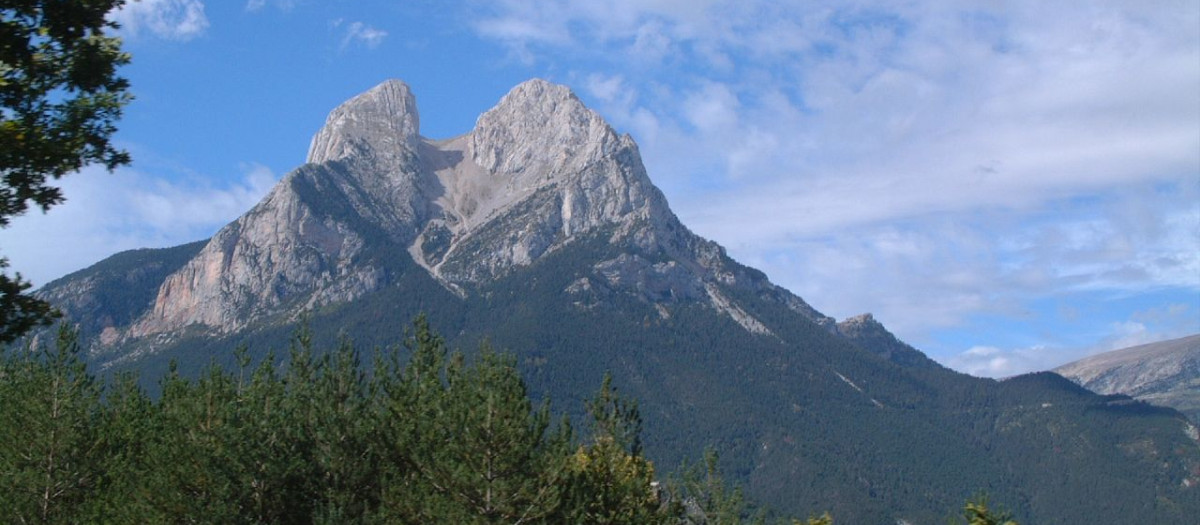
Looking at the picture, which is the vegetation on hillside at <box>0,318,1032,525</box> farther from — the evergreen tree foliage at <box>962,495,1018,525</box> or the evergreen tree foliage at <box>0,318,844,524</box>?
the evergreen tree foliage at <box>962,495,1018,525</box>

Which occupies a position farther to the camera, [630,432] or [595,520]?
[630,432]

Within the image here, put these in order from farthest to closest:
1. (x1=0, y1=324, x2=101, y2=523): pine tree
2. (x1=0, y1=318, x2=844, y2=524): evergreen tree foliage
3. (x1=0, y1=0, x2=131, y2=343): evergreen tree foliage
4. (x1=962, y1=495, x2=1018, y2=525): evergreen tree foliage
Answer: (x1=0, y1=324, x2=101, y2=523): pine tree
(x1=0, y1=318, x2=844, y2=524): evergreen tree foliage
(x1=962, y1=495, x2=1018, y2=525): evergreen tree foliage
(x1=0, y1=0, x2=131, y2=343): evergreen tree foliage

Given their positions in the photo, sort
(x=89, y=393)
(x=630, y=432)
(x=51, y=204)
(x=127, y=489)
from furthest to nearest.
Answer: (x=630, y=432)
(x=89, y=393)
(x=127, y=489)
(x=51, y=204)

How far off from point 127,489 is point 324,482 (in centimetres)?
752

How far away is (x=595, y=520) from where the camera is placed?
41.3 metres

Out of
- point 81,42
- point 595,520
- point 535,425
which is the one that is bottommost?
point 595,520

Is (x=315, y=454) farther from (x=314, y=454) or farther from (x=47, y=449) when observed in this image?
(x=47, y=449)

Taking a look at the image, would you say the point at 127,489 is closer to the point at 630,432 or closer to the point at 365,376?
the point at 365,376

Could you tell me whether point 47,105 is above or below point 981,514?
above

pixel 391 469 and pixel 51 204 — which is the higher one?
pixel 51 204

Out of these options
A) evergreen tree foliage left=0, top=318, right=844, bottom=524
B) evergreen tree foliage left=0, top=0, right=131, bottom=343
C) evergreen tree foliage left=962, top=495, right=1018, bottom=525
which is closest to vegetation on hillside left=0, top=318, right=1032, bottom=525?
evergreen tree foliage left=0, top=318, right=844, bottom=524

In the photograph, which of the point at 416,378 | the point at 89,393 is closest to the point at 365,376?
the point at 416,378

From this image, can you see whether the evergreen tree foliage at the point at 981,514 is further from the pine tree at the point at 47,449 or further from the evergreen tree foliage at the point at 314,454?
the pine tree at the point at 47,449

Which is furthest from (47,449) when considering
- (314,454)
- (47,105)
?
(47,105)
